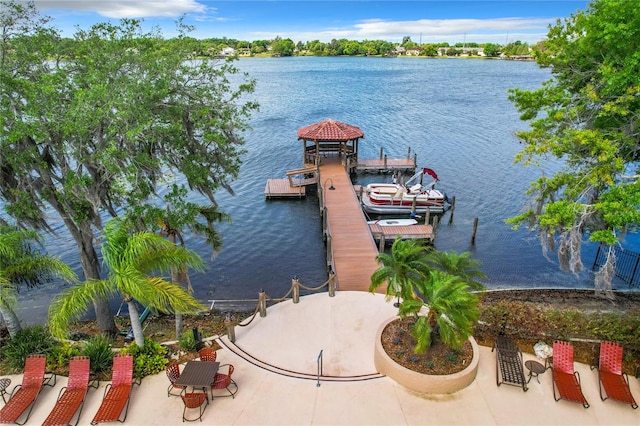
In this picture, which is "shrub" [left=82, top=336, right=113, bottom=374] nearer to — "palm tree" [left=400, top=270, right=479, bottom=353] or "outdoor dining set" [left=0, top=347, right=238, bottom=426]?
"outdoor dining set" [left=0, top=347, right=238, bottom=426]

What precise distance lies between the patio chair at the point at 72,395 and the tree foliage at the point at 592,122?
14.0m

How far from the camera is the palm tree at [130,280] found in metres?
9.16

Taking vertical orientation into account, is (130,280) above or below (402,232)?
above

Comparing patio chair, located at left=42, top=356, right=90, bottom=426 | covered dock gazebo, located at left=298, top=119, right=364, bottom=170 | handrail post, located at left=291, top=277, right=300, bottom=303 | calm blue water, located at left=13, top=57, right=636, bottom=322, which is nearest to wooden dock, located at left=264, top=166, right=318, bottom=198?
calm blue water, located at left=13, top=57, right=636, bottom=322

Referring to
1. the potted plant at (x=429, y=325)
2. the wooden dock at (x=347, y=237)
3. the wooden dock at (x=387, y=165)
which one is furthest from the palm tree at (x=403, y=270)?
the wooden dock at (x=387, y=165)

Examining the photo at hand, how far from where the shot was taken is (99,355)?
419 inches

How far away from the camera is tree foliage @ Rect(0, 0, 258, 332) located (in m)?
10.9

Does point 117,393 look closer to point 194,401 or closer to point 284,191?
point 194,401

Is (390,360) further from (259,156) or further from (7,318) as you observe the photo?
(259,156)

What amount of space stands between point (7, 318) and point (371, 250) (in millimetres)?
14210

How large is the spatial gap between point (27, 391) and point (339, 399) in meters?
7.60

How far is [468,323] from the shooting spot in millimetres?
8930

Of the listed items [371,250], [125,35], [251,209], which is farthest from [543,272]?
[125,35]

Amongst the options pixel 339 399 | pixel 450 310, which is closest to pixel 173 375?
pixel 339 399
